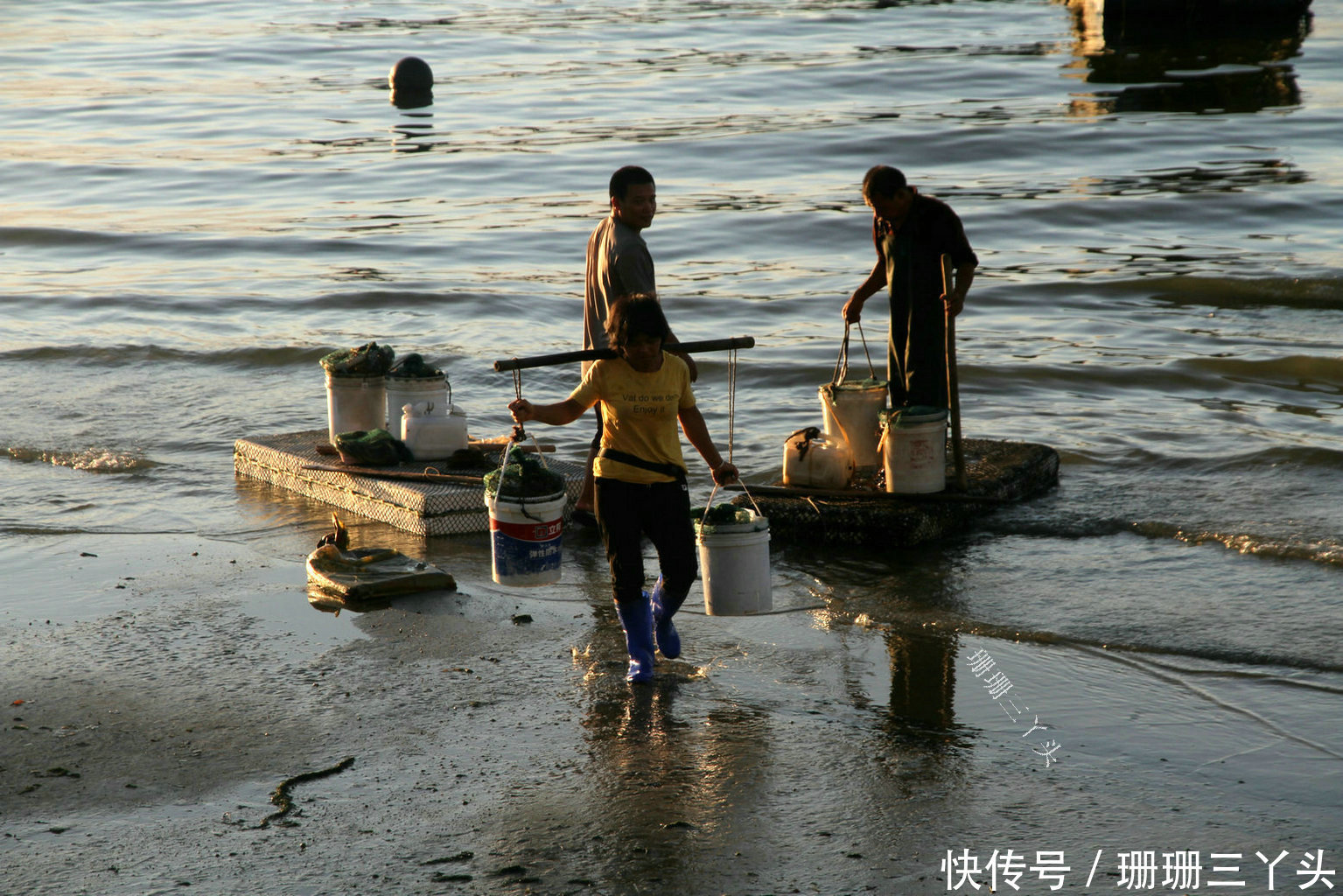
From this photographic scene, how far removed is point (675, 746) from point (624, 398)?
1.35 meters

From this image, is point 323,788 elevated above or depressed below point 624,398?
below

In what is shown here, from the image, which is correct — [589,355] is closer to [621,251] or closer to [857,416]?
[621,251]

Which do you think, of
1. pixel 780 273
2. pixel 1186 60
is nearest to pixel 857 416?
pixel 780 273

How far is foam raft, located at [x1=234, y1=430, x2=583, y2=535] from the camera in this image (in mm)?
7945

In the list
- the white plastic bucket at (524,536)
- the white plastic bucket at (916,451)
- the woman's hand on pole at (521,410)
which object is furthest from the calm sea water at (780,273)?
the woman's hand on pole at (521,410)

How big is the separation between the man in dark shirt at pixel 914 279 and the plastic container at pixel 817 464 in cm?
50

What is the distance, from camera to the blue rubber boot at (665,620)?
5672mm

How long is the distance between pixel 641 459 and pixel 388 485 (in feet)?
10.1

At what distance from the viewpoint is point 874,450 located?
848 cm

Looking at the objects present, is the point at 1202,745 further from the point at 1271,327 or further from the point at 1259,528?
the point at 1271,327

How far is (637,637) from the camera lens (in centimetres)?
558

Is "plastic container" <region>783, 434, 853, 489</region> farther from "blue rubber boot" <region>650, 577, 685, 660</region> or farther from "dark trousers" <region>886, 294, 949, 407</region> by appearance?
"blue rubber boot" <region>650, 577, 685, 660</region>

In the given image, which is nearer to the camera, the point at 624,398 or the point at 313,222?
the point at 624,398

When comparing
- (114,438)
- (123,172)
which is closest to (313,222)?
(123,172)
